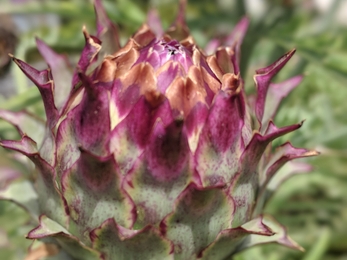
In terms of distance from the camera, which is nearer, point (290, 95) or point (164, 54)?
point (164, 54)

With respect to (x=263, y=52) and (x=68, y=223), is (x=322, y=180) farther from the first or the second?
(x=68, y=223)

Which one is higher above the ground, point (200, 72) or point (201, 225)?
point (200, 72)

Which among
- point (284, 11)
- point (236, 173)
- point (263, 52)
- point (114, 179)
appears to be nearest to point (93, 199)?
point (114, 179)

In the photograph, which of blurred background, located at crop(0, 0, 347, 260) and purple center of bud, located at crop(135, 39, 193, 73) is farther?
blurred background, located at crop(0, 0, 347, 260)
